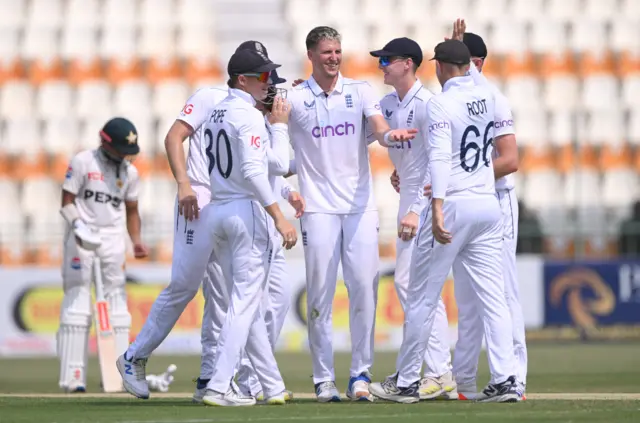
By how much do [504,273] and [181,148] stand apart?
7.99 ft

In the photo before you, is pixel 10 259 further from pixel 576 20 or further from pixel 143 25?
pixel 576 20

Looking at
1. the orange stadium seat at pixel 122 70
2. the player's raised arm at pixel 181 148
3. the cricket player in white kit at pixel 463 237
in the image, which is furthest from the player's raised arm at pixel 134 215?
the orange stadium seat at pixel 122 70

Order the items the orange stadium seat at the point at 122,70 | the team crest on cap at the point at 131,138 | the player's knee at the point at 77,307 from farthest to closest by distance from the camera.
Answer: the orange stadium seat at the point at 122,70 → the player's knee at the point at 77,307 → the team crest on cap at the point at 131,138

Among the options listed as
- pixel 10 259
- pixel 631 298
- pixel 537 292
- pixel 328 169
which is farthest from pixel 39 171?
pixel 328 169

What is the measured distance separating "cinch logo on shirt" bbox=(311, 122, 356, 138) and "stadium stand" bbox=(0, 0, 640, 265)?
31.8 ft

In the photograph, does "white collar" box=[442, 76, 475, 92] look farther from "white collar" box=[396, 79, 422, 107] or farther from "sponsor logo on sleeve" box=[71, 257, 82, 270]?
"sponsor logo on sleeve" box=[71, 257, 82, 270]

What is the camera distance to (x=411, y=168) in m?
9.13

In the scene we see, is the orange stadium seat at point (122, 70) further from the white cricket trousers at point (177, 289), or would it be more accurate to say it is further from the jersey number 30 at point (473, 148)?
the jersey number 30 at point (473, 148)

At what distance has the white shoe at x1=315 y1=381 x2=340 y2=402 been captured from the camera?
8727 mm

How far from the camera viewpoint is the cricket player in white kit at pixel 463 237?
27.1 ft

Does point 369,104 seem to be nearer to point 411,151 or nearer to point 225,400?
point 411,151

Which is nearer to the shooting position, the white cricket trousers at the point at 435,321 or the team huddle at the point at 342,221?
the team huddle at the point at 342,221

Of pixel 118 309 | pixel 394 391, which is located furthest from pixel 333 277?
pixel 118 309

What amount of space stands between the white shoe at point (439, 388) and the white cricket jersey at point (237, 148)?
1945 millimetres
